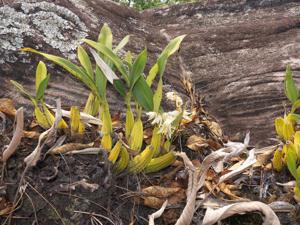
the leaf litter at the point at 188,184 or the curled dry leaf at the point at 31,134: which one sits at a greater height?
the curled dry leaf at the point at 31,134

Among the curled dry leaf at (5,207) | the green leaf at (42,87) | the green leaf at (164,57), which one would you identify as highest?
the green leaf at (164,57)

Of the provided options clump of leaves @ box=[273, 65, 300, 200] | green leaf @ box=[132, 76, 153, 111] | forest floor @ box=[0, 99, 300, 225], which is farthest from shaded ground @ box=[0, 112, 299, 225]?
green leaf @ box=[132, 76, 153, 111]

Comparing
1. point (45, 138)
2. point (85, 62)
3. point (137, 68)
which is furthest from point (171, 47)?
point (45, 138)

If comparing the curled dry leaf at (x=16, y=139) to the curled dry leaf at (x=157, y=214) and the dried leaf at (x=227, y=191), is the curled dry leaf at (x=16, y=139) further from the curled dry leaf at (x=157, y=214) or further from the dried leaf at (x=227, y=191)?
the dried leaf at (x=227, y=191)

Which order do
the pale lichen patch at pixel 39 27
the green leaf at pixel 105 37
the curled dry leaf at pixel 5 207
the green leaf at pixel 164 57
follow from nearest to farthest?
1. the curled dry leaf at pixel 5 207
2. the green leaf at pixel 164 57
3. the green leaf at pixel 105 37
4. the pale lichen patch at pixel 39 27

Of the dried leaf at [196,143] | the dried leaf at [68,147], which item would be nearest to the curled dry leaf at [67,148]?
the dried leaf at [68,147]

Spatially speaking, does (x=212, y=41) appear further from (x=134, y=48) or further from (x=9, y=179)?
(x=9, y=179)

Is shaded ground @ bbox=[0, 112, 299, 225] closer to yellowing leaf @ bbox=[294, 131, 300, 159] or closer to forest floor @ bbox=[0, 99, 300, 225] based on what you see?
forest floor @ bbox=[0, 99, 300, 225]
